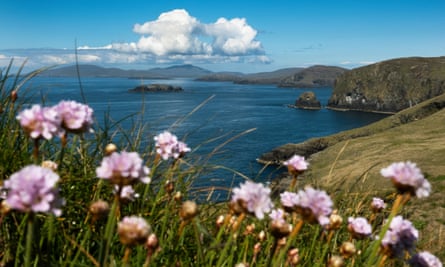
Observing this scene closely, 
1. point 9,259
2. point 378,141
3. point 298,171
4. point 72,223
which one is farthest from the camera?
point 378,141

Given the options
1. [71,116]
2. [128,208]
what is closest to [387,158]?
[128,208]

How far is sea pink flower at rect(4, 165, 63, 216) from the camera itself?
130 cm

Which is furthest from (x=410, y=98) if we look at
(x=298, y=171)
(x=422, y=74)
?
(x=298, y=171)

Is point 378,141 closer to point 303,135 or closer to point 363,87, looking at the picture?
point 303,135

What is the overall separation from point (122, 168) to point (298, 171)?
4.62 ft

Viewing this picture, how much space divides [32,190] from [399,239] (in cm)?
167

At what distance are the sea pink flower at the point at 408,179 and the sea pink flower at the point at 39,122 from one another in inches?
57.1

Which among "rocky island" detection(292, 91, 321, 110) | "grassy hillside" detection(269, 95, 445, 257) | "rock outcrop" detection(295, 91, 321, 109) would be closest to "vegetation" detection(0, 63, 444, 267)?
"grassy hillside" detection(269, 95, 445, 257)

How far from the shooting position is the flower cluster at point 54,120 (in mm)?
1654

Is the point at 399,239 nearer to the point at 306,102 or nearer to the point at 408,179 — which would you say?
the point at 408,179

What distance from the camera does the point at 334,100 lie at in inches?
7131

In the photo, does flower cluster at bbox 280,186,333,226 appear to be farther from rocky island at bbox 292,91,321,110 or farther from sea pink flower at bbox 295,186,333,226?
rocky island at bbox 292,91,321,110

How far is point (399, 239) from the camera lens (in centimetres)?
202

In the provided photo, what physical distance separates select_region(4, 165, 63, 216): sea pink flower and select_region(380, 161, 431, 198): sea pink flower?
1375 millimetres
